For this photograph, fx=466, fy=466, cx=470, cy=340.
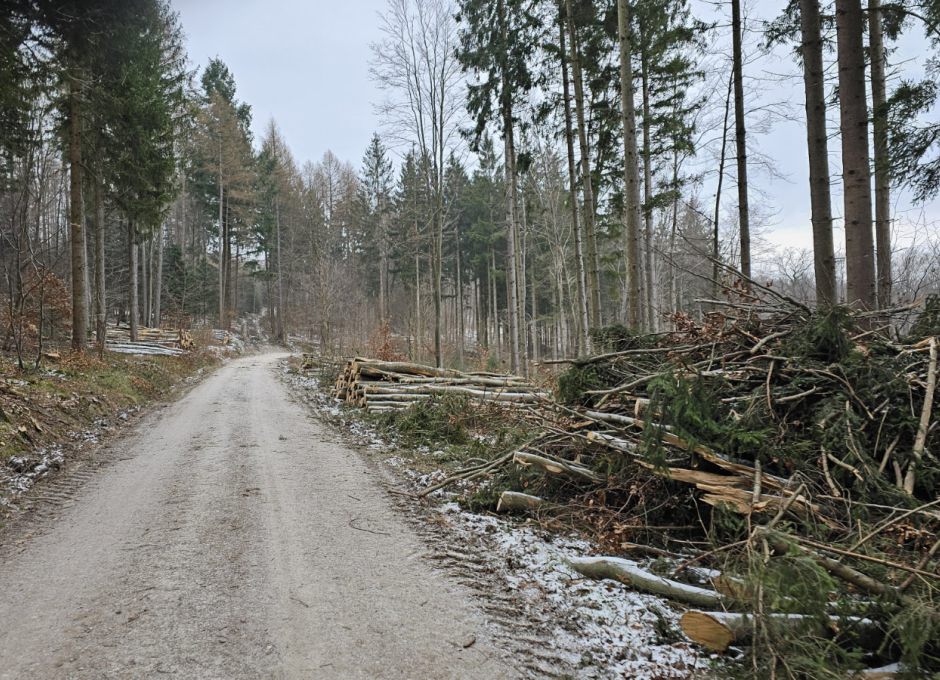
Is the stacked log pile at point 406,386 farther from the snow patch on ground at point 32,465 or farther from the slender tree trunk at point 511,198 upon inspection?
the snow patch on ground at point 32,465

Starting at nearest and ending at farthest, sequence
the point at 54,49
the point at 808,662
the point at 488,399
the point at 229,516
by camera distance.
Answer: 1. the point at 808,662
2. the point at 229,516
3. the point at 488,399
4. the point at 54,49

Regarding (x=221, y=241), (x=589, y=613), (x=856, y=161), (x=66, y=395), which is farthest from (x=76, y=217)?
(x=221, y=241)

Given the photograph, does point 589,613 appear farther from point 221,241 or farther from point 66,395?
point 221,241

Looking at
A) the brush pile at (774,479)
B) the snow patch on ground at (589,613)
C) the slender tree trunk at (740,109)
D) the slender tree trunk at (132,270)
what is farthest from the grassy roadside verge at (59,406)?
the slender tree trunk at (740,109)

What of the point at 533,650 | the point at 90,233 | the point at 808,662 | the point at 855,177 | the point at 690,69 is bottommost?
the point at 533,650

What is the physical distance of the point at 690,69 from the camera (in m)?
13.9

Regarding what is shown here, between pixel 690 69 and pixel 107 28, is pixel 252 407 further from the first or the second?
pixel 690 69

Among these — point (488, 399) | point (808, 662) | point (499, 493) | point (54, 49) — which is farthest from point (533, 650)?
point (54, 49)

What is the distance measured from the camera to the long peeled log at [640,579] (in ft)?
9.46

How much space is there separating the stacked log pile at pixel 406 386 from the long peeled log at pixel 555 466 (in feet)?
14.4

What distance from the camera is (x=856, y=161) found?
6.03 meters

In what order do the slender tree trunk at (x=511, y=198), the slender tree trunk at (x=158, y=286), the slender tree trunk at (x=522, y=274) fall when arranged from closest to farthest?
the slender tree trunk at (x=511, y=198)
the slender tree trunk at (x=522, y=274)
the slender tree trunk at (x=158, y=286)

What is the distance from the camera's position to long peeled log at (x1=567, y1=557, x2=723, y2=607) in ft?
9.46

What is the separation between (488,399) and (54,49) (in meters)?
13.1
